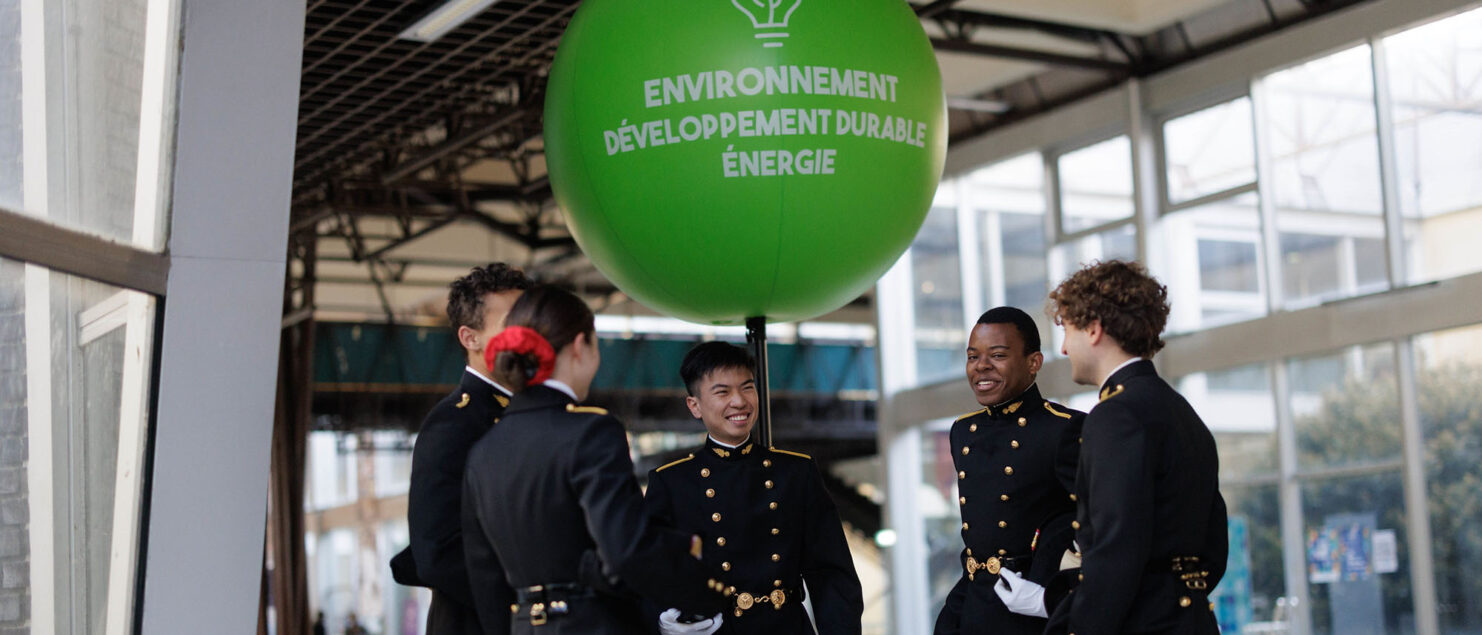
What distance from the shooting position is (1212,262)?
450 inches

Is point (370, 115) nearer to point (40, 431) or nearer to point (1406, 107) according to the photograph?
point (1406, 107)

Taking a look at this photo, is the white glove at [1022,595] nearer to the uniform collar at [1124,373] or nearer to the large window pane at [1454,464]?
the uniform collar at [1124,373]

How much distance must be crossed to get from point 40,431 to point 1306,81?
9655 mm

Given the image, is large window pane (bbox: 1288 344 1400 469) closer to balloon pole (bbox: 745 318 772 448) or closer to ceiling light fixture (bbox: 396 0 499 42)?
ceiling light fixture (bbox: 396 0 499 42)

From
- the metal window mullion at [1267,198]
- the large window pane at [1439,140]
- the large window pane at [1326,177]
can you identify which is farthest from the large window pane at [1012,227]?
the large window pane at [1439,140]

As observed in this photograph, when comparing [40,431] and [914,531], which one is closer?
[40,431]

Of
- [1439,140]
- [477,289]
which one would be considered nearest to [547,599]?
[477,289]

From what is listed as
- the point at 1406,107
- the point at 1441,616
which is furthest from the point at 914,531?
the point at 1406,107

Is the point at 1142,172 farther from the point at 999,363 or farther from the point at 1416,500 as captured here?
the point at 999,363


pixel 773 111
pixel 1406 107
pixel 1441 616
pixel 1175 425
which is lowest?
pixel 1441 616

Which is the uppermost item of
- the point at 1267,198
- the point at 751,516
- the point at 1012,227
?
the point at 1012,227

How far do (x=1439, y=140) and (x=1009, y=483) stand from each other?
7583mm

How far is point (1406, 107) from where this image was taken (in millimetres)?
10008

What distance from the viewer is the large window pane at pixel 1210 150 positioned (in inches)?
440
